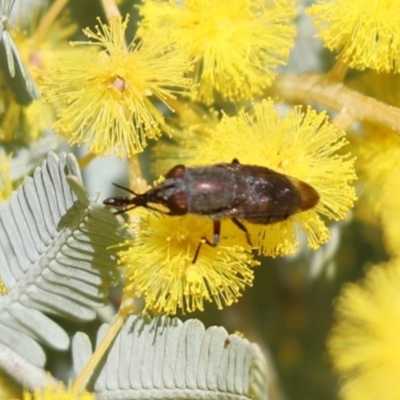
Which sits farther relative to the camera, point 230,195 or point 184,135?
point 184,135

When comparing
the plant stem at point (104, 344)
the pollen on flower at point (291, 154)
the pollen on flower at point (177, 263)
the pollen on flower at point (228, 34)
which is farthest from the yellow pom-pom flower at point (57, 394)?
the pollen on flower at point (228, 34)

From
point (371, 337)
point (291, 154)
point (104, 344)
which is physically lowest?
point (371, 337)

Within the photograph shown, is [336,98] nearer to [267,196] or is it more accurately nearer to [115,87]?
[267,196]

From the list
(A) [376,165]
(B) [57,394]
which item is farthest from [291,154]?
(B) [57,394]

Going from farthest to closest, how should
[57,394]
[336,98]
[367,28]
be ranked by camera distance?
[336,98]
[367,28]
[57,394]

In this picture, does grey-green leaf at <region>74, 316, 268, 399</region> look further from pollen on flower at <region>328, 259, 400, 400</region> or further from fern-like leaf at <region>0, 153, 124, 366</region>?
pollen on flower at <region>328, 259, 400, 400</region>

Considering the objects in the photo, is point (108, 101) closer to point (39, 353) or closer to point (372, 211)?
point (39, 353)
